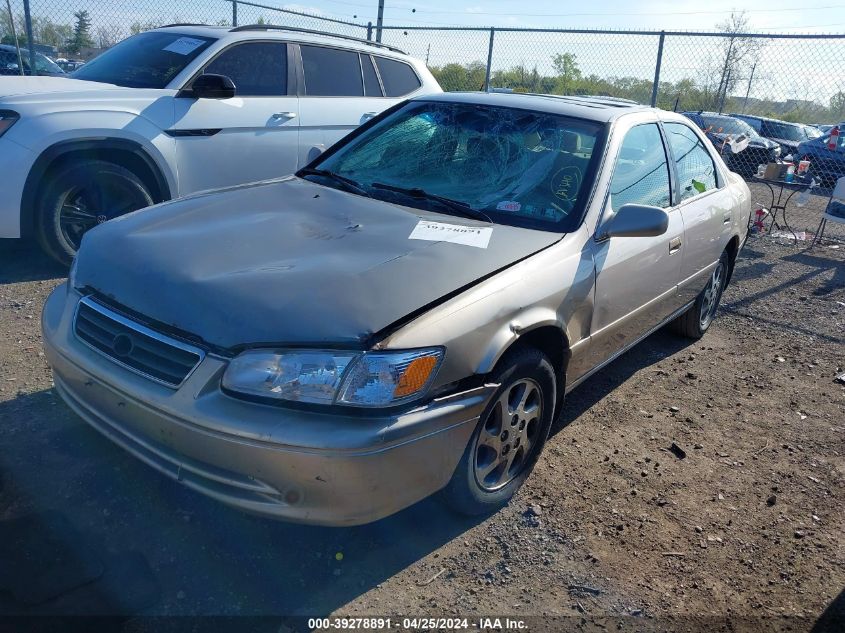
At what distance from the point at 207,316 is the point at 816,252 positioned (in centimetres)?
866

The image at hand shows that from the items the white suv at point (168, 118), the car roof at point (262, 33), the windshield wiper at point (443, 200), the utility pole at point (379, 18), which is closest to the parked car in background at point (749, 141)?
the utility pole at point (379, 18)

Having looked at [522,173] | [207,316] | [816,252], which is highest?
[522,173]

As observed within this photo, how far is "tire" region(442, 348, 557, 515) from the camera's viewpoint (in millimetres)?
2732

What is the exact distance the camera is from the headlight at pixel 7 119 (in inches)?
192

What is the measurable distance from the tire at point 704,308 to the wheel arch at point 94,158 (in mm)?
4123

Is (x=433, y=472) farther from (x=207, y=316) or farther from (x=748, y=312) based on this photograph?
(x=748, y=312)

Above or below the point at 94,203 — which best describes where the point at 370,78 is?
above

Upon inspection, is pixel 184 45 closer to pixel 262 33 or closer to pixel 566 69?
pixel 262 33

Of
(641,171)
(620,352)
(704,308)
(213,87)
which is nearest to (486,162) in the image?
(641,171)

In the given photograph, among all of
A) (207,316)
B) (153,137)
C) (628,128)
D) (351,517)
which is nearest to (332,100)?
(153,137)

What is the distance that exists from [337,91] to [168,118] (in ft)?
5.88

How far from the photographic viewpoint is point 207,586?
2463 millimetres

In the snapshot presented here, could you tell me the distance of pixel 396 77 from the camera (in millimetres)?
7258

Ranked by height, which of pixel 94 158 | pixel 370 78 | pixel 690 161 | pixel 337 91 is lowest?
pixel 94 158
